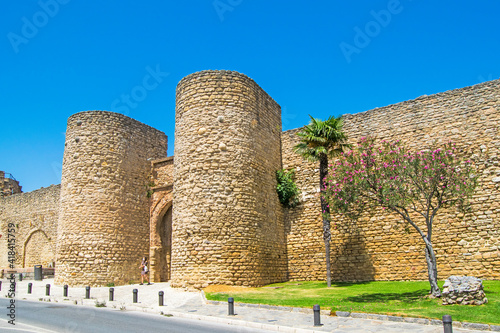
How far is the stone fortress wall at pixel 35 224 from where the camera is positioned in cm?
2873

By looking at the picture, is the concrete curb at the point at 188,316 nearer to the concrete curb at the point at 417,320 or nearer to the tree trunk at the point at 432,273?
the concrete curb at the point at 417,320

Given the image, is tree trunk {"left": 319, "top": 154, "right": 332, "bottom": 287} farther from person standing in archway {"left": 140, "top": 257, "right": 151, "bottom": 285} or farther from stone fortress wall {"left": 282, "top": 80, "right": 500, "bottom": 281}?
person standing in archway {"left": 140, "top": 257, "right": 151, "bottom": 285}

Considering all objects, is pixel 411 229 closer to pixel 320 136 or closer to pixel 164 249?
pixel 320 136

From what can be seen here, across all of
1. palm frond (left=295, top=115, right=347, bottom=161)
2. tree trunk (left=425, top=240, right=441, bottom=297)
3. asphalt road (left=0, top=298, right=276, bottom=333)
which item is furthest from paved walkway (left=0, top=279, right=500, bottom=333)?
palm frond (left=295, top=115, right=347, bottom=161)

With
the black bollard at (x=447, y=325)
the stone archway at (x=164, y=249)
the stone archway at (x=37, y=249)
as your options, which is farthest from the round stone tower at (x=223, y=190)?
the stone archway at (x=37, y=249)

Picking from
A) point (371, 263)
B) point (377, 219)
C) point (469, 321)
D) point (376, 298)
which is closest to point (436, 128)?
point (377, 219)

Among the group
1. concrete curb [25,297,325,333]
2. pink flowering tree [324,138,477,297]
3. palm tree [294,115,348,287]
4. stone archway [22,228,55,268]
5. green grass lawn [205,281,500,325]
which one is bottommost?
concrete curb [25,297,325,333]

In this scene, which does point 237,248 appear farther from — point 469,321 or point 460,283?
point 469,321

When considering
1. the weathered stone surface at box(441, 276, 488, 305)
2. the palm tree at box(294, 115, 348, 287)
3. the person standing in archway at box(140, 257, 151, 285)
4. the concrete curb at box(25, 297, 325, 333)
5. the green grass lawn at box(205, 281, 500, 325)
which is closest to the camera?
the concrete curb at box(25, 297, 325, 333)

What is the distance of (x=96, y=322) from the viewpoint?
9.57 m

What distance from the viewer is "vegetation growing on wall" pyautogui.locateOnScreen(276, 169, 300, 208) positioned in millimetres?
19453

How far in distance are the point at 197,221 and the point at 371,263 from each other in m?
7.32

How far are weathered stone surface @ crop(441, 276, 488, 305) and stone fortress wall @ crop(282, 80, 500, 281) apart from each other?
15.4ft

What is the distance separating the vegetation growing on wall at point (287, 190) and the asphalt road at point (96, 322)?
9653 mm
